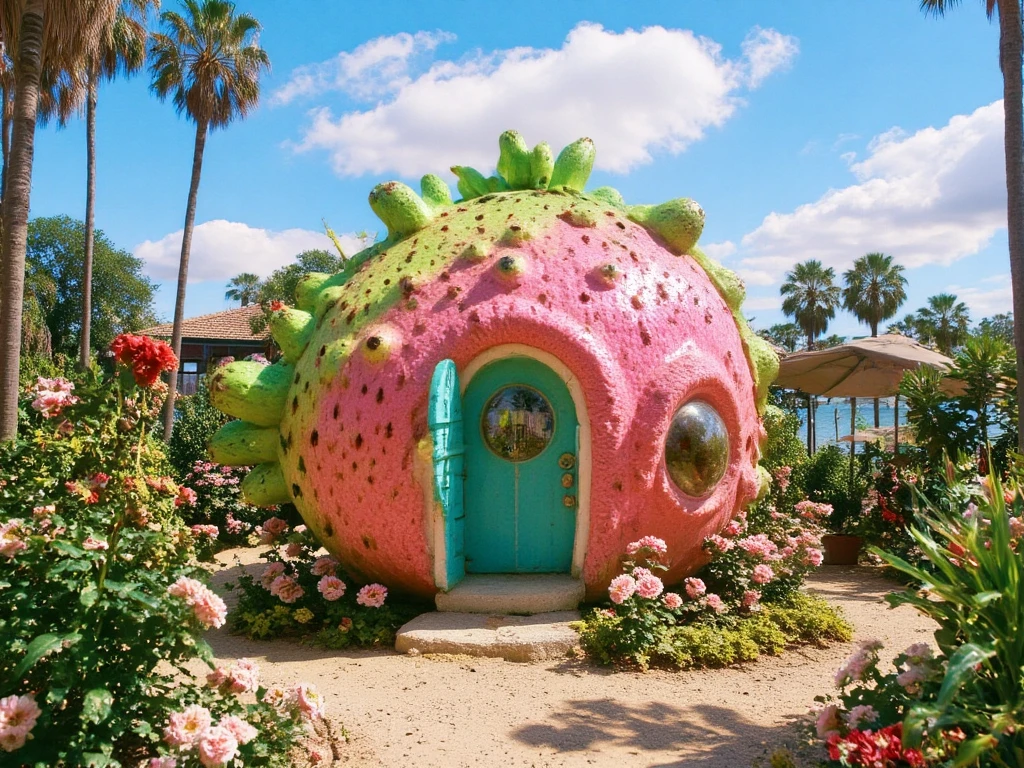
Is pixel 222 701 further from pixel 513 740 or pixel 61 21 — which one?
pixel 61 21

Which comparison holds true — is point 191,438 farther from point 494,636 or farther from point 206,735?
point 206,735

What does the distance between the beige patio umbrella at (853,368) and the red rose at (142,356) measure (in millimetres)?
9976

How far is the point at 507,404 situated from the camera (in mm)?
6102

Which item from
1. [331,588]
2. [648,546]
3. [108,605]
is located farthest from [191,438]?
[108,605]

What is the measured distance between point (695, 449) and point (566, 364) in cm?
121

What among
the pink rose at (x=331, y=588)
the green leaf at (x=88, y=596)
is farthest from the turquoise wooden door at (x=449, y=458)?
the green leaf at (x=88, y=596)

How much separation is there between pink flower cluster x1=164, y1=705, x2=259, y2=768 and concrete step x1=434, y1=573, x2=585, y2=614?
10.0 ft

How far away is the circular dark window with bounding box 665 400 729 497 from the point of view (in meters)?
5.89

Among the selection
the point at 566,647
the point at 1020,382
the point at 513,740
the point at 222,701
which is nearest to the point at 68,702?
the point at 222,701

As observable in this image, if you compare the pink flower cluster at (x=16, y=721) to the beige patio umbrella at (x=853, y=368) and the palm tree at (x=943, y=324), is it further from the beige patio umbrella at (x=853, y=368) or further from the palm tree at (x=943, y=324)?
the palm tree at (x=943, y=324)

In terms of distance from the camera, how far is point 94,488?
3150 mm

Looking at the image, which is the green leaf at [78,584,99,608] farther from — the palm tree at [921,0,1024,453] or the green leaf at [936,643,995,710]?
the palm tree at [921,0,1024,453]

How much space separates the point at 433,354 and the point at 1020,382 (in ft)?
21.1

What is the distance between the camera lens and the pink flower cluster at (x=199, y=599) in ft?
9.33
